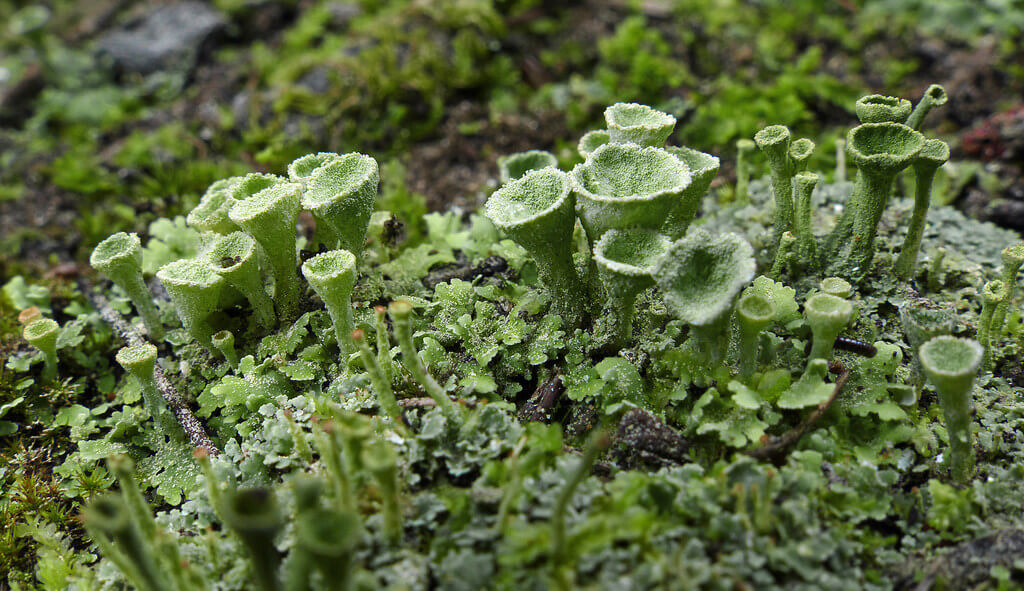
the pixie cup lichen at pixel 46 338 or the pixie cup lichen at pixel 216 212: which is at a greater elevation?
the pixie cup lichen at pixel 216 212

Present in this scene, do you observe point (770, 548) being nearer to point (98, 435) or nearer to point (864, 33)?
point (98, 435)

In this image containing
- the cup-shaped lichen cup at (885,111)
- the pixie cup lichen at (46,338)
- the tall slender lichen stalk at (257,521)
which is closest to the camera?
the tall slender lichen stalk at (257,521)

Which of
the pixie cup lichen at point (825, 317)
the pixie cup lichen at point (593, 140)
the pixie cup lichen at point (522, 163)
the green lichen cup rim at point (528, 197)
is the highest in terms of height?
the green lichen cup rim at point (528, 197)

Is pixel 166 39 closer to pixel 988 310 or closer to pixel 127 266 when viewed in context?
pixel 127 266

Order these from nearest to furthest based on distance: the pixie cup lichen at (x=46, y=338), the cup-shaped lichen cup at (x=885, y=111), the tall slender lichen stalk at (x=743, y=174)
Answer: the cup-shaped lichen cup at (x=885, y=111) → the pixie cup lichen at (x=46, y=338) → the tall slender lichen stalk at (x=743, y=174)

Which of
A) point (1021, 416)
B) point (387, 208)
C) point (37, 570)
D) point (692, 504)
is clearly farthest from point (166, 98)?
point (1021, 416)

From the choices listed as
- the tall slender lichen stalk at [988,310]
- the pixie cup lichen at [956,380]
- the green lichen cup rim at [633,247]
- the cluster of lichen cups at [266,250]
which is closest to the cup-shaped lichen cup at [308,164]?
the cluster of lichen cups at [266,250]

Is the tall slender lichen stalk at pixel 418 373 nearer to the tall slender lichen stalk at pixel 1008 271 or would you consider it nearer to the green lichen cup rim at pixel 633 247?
the green lichen cup rim at pixel 633 247

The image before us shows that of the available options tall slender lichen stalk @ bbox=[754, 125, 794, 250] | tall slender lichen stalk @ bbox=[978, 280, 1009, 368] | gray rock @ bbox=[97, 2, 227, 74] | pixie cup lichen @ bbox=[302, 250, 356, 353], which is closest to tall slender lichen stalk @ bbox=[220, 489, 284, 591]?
pixie cup lichen @ bbox=[302, 250, 356, 353]

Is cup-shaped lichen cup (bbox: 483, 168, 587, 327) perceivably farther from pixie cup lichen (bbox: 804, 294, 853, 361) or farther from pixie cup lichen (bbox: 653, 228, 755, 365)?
pixie cup lichen (bbox: 804, 294, 853, 361)

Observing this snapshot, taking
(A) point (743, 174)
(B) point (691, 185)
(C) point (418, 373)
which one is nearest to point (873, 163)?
(B) point (691, 185)
